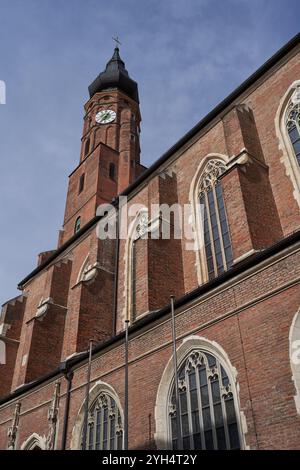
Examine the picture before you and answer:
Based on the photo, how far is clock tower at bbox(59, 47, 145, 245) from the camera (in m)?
29.7

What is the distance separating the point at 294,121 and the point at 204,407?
8717 mm

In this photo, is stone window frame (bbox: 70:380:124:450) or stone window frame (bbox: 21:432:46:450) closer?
stone window frame (bbox: 70:380:124:450)

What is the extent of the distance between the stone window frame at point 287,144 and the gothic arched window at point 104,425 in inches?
297

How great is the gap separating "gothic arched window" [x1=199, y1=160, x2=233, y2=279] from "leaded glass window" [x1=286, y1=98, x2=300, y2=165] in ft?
8.61

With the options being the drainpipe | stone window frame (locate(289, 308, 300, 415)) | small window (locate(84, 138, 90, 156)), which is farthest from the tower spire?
stone window frame (locate(289, 308, 300, 415))

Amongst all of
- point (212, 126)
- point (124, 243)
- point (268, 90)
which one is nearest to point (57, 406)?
point (124, 243)

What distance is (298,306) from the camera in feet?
26.8

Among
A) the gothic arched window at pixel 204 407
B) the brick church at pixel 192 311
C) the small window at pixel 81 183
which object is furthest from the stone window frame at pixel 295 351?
the small window at pixel 81 183

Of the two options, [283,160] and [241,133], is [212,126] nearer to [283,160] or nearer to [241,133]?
[241,133]

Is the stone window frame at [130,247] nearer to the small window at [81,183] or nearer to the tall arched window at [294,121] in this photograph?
the tall arched window at [294,121]

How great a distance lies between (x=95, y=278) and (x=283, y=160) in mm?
8179

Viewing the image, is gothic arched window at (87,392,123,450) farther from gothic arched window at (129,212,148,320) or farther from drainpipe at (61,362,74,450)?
gothic arched window at (129,212,148,320)

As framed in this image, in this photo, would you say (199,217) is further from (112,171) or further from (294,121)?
(112,171)

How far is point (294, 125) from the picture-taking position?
1306cm
